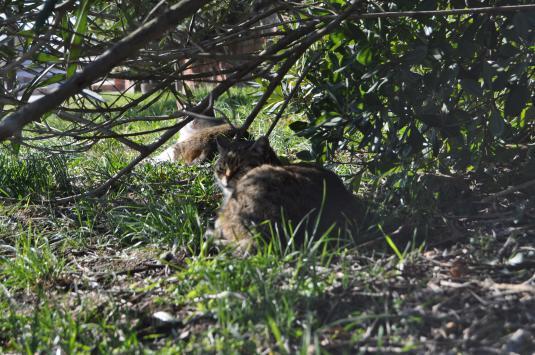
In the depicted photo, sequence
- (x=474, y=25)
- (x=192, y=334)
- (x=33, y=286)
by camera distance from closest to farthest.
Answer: (x=192, y=334)
(x=33, y=286)
(x=474, y=25)

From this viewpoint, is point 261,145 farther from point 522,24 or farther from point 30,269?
point 522,24

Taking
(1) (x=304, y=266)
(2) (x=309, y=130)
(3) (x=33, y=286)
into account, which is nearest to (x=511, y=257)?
(1) (x=304, y=266)

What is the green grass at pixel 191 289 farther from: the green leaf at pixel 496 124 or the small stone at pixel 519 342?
the green leaf at pixel 496 124

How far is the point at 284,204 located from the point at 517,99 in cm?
160

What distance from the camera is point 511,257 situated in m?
3.51

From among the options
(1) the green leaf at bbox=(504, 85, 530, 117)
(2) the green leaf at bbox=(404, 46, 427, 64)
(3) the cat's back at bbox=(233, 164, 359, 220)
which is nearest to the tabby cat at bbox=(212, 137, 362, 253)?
(3) the cat's back at bbox=(233, 164, 359, 220)

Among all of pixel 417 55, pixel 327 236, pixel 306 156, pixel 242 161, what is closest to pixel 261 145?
pixel 242 161

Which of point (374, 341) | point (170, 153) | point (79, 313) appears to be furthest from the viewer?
point (170, 153)

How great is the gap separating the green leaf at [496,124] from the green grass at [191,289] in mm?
677

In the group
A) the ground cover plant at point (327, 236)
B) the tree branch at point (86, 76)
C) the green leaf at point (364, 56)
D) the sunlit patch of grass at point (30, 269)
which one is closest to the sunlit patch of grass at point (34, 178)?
the ground cover plant at point (327, 236)

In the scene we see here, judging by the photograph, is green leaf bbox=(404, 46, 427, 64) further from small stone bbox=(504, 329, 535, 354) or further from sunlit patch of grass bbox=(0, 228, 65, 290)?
sunlit patch of grass bbox=(0, 228, 65, 290)

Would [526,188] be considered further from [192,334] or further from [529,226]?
[192,334]

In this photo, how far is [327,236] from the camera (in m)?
3.86

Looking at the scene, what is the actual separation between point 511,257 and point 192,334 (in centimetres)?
170
